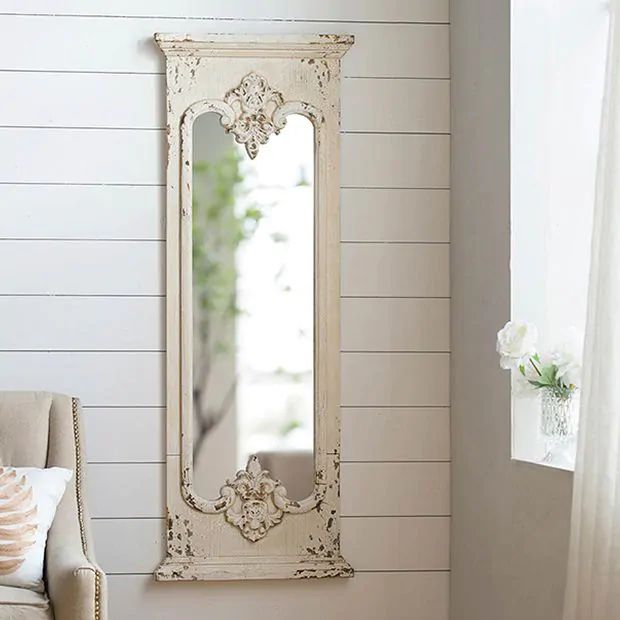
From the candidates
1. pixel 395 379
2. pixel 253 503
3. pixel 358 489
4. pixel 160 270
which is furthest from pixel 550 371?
pixel 160 270

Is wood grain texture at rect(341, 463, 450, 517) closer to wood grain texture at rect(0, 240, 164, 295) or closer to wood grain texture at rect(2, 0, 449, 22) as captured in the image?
wood grain texture at rect(0, 240, 164, 295)

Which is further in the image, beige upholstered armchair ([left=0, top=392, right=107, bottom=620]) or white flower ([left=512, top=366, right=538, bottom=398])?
white flower ([left=512, top=366, right=538, bottom=398])

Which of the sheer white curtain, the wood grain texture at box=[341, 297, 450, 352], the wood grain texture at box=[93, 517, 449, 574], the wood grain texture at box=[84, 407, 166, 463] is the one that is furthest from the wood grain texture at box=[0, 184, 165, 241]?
the sheer white curtain

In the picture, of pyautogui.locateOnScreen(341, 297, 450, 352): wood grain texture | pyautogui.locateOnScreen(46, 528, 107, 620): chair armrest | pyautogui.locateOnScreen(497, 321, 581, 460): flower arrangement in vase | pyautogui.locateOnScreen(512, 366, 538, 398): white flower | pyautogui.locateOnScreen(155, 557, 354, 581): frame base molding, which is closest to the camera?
pyautogui.locateOnScreen(46, 528, 107, 620): chair armrest

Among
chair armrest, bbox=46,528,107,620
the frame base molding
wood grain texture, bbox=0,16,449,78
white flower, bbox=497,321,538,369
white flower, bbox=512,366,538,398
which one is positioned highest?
wood grain texture, bbox=0,16,449,78

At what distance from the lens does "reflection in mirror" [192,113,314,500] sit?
11.2 ft

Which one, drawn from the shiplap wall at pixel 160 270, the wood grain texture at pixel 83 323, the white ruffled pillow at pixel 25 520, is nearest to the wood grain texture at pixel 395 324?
the shiplap wall at pixel 160 270

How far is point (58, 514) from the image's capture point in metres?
2.92

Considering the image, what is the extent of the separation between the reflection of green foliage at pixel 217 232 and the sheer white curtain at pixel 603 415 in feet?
4.62

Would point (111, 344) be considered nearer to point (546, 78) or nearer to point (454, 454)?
point (454, 454)

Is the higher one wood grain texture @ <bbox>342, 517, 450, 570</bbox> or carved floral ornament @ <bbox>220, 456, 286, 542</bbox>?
carved floral ornament @ <bbox>220, 456, 286, 542</bbox>

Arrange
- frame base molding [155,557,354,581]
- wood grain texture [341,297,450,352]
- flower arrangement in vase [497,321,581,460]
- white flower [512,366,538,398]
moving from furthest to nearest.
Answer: wood grain texture [341,297,450,352]
frame base molding [155,557,354,581]
white flower [512,366,538,398]
flower arrangement in vase [497,321,581,460]

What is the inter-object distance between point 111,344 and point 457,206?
1.08 m

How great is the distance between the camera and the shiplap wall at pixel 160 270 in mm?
3373
